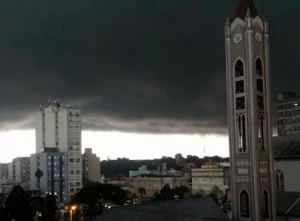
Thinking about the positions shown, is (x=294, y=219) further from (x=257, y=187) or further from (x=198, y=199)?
(x=198, y=199)

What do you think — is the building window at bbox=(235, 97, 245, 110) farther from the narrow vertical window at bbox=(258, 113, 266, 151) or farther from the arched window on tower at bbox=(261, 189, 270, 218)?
the arched window on tower at bbox=(261, 189, 270, 218)

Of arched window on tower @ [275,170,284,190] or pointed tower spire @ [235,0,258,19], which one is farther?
pointed tower spire @ [235,0,258,19]

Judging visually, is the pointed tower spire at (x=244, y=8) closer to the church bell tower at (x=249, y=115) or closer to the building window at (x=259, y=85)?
the church bell tower at (x=249, y=115)

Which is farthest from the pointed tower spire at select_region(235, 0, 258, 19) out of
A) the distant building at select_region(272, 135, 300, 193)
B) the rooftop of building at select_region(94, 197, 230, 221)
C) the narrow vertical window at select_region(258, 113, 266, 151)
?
the rooftop of building at select_region(94, 197, 230, 221)

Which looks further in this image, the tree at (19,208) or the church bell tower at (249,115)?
the tree at (19,208)

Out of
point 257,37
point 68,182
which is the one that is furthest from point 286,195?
point 68,182

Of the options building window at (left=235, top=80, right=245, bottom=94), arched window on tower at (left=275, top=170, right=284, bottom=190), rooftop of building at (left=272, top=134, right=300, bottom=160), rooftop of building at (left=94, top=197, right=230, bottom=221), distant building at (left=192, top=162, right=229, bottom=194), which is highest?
building window at (left=235, top=80, right=245, bottom=94)

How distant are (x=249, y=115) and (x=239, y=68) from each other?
463 cm

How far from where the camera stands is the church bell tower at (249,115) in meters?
43.8

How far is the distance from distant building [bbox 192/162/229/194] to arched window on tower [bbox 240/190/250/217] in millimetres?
116119

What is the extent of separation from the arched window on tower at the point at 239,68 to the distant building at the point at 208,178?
11606cm

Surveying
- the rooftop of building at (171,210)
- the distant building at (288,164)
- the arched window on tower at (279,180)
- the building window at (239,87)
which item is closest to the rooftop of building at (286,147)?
the distant building at (288,164)

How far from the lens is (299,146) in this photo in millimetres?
45406

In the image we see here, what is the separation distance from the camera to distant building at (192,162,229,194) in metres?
164
